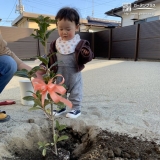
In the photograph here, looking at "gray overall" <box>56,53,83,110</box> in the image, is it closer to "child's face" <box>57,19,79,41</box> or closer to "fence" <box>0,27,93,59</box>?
"child's face" <box>57,19,79,41</box>

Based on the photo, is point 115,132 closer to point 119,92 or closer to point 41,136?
point 41,136

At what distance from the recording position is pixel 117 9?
9703mm

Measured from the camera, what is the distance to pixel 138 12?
8.89 metres

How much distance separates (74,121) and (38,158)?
434 millimetres

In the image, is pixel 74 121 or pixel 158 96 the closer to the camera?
pixel 74 121

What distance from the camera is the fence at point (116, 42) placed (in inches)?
257

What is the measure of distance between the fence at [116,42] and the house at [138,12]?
184 centimetres

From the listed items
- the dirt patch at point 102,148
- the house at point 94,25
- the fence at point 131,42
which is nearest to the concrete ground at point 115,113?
the dirt patch at point 102,148

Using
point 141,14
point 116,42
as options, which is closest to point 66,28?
point 116,42

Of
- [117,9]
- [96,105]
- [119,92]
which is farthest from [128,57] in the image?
[96,105]

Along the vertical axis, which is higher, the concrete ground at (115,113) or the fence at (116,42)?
the fence at (116,42)

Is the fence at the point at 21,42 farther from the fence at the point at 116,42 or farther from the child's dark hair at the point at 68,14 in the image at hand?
the child's dark hair at the point at 68,14

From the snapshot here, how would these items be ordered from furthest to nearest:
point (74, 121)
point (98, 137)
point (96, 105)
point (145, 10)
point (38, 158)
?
point (145, 10), point (96, 105), point (74, 121), point (98, 137), point (38, 158)

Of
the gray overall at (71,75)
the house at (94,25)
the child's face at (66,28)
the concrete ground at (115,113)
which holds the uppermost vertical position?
the house at (94,25)
